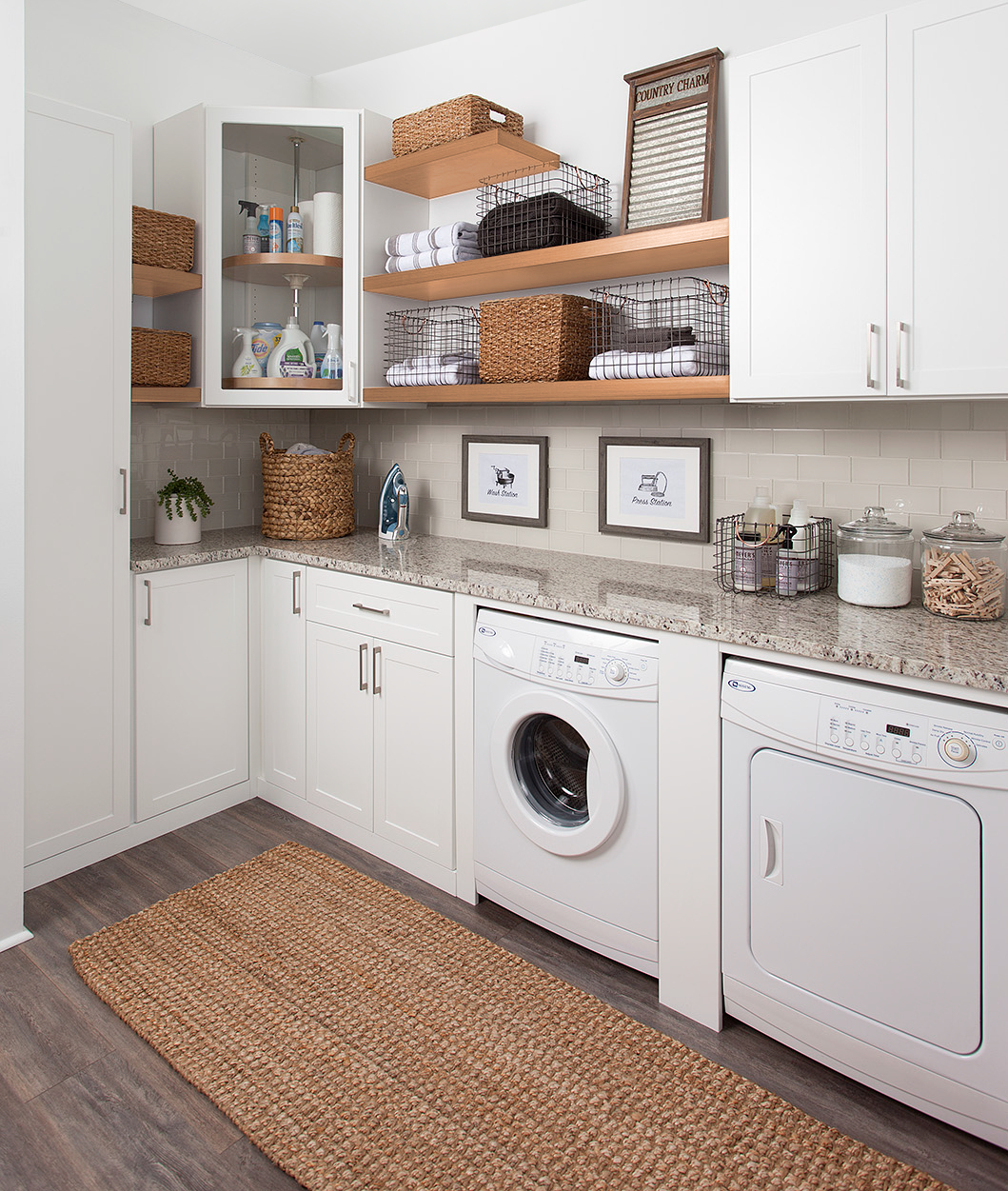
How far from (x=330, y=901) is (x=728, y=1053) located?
1162mm

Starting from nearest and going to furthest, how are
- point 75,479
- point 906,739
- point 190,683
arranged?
point 906,739 → point 75,479 → point 190,683

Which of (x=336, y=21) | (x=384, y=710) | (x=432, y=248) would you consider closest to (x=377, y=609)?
(x=384, y=710)

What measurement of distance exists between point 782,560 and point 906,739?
65 cm

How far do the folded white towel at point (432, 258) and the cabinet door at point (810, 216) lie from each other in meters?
0.96

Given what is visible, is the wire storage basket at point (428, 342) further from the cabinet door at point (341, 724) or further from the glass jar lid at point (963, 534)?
the glass jar lid at point (963, 534)

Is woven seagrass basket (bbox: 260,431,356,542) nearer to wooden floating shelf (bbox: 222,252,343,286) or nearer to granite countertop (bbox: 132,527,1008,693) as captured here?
granite countertop (bbox: 132,527,1008,693)

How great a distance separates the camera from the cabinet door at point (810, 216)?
189cm

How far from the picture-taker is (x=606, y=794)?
2.12m

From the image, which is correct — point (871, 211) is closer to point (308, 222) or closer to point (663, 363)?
point (663, 363)

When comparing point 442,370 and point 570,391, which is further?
point 442,370

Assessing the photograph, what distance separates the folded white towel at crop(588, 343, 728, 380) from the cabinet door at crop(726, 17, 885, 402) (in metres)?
0.16

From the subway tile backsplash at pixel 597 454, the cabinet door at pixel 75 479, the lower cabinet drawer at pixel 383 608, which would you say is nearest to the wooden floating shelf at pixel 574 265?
the subway tile backsplash at pixel 597 454

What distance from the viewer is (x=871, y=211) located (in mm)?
1889

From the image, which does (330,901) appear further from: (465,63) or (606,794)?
(465,63)
